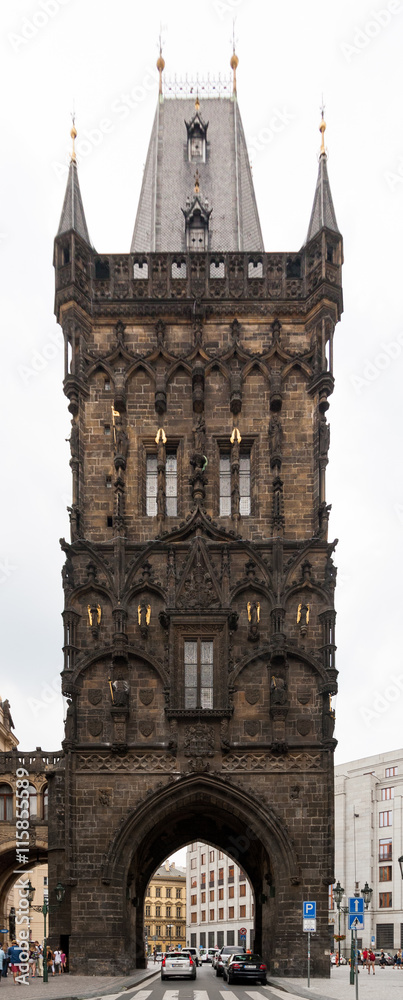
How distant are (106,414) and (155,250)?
26.7 feet

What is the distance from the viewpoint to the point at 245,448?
37.5m

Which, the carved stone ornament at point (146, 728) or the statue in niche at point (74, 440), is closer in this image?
the carved stone ornament at point (146, 728)

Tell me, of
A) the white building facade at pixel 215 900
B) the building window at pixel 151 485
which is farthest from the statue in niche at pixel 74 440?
the white building facade at pixel 215 900

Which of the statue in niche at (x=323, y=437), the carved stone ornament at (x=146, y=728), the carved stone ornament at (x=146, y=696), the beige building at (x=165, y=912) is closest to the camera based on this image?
the carved stone ornament at (x=146, y=728)

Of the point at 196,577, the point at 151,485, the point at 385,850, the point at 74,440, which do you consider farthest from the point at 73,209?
the point at 385,850

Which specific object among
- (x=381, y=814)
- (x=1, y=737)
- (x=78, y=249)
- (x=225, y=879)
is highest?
(x=78, y=249)

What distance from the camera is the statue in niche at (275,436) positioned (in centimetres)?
3628

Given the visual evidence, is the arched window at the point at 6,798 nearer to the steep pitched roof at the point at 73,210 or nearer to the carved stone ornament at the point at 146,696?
the carved stone ornament at the point at 146,696

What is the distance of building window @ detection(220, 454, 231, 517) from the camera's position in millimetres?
36906

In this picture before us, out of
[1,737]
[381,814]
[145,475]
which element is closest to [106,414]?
[145,475]

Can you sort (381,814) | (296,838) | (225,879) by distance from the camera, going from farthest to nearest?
1. (225,879)
2. (381,814)
3. (296,838)

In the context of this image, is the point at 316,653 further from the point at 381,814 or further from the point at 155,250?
the point at 381,814

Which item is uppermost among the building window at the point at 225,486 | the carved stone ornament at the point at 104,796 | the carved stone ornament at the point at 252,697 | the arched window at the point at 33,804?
the building window at the point at 225,486

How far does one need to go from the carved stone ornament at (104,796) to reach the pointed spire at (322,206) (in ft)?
64.3
